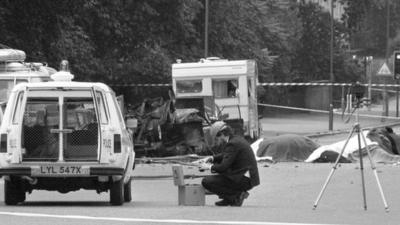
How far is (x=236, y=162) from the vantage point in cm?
1335

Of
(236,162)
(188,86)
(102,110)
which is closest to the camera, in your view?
(102,110)

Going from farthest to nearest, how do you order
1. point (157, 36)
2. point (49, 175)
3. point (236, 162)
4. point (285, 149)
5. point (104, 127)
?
point (157, 36) → point (285, 149) → point (236, 162) → point (104, 127) → point (49, 175)

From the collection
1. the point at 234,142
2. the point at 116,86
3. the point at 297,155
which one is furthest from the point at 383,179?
the point at 116,86

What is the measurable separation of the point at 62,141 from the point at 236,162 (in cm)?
257

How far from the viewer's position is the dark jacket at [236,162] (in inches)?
521

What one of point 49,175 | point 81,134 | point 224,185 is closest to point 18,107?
point 81,134

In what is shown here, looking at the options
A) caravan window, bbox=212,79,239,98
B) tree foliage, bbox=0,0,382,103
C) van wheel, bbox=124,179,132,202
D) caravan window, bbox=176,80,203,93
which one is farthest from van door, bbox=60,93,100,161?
caravan window, bbox=176,80,203,93

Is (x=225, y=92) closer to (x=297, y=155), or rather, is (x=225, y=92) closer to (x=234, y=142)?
(x=297, y=155)

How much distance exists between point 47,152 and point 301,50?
44812 mm

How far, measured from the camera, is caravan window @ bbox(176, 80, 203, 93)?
27.5 metres

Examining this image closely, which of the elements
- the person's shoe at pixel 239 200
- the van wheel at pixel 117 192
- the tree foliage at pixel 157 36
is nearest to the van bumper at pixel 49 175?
the van wheel at pixel 117 192

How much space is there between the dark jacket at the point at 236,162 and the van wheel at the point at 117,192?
1367 mm

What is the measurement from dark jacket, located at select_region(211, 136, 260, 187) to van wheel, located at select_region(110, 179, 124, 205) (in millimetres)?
1367

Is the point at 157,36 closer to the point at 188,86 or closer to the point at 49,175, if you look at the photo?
the point at 188,86
